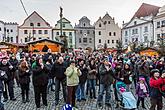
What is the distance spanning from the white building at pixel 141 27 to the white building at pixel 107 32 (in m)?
5.48

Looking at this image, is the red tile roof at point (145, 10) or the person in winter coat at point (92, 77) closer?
the person in winter coat at point (92, 77)

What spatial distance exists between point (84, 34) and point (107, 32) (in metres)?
6.45

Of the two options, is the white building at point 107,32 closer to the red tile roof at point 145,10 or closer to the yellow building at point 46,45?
the red tile roof at point 145,10

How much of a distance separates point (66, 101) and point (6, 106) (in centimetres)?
229

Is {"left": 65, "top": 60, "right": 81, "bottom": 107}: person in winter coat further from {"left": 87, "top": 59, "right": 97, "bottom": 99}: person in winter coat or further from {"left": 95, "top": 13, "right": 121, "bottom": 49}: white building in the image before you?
{"left": 95, "top": 13, "right": 121, "bottom": 49}: white building

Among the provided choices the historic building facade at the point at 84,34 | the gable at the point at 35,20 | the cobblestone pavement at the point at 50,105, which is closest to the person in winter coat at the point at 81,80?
the cobblestone pavement at the point at 50,105

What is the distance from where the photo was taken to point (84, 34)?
80438mm

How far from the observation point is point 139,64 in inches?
600

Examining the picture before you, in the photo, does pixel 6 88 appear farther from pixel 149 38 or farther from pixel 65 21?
pixel 65 21

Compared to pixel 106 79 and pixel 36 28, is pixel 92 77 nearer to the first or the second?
pixel 106 79

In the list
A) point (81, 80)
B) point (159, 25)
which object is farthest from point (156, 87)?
point (159, 25)

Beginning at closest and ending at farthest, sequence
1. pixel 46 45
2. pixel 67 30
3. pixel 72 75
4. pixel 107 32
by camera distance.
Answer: pixel 72 75
pixel 46 45
pixel 67 30
pixel 107 32

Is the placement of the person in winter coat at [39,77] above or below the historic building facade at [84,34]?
below

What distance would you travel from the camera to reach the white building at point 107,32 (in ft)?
264
